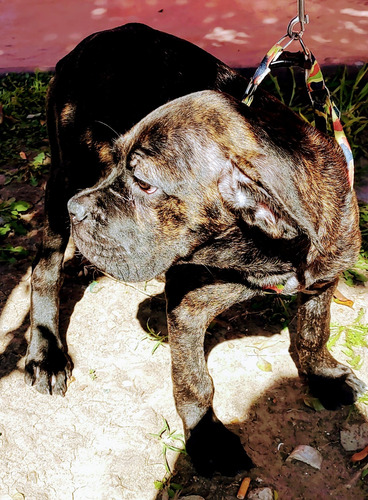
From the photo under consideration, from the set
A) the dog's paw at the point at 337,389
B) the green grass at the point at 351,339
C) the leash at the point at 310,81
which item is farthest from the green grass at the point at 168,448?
the leash at the point at 310,81

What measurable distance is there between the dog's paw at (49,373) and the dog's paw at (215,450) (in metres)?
0.93

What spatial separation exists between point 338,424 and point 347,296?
1057mm

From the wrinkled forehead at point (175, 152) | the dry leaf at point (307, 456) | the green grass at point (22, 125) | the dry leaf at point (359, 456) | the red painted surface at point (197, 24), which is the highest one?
the wrinkled forehead at point (175, 152)

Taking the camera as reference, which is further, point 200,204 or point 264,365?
point 264,365

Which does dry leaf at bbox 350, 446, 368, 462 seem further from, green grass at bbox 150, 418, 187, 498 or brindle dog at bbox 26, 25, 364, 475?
green grass at bbox 150, 418, 187, 498

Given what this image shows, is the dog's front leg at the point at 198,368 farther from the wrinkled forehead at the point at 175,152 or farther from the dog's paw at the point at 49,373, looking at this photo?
the dog's paw at the point at 49,373

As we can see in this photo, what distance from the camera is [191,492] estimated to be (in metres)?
3.14

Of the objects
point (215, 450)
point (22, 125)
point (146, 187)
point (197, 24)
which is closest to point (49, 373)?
point (215, 450)

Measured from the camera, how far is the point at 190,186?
2.61 m

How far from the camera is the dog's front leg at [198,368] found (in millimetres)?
3035

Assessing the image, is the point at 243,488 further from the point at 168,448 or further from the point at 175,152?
the point at 175,152

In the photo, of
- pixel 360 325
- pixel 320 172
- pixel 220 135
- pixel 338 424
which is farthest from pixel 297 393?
pixel 220 135

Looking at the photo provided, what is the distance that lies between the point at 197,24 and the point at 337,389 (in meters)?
4.77

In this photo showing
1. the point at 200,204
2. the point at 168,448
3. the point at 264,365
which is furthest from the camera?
the point at 264,365
